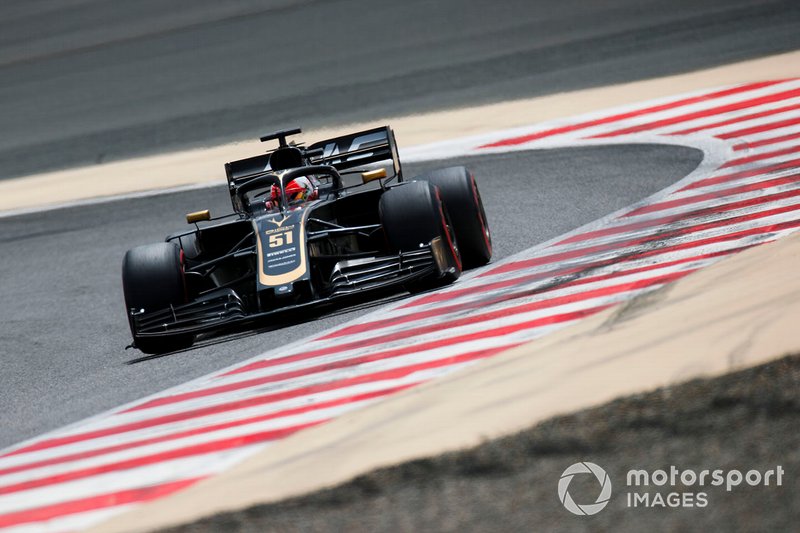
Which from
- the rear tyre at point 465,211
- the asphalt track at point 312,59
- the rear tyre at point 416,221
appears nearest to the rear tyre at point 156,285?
the rear tyre at point 416,221

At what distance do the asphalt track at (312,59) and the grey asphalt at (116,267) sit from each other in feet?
9.61

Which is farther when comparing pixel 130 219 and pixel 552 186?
pixel 130 219

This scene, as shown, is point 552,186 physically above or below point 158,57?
below

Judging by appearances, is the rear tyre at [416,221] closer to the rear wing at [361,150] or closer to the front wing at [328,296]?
the front wing at [328,296]

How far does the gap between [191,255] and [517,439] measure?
17.3 ft

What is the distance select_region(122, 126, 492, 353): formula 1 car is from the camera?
25.1ft

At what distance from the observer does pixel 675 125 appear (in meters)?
13.2

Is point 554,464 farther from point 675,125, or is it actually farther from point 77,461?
point 675,125

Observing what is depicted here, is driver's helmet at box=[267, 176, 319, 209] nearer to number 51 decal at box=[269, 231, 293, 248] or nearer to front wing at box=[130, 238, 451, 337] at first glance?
number 51 decal at box=[269, 231, 293, 248]

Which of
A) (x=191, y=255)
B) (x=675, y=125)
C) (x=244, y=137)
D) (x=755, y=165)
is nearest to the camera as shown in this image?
(x=191, y=255)

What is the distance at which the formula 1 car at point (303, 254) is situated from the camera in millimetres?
7645

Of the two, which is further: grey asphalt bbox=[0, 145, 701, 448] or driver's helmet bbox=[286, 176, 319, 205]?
driver's helmet bbox=[286, 176, 319, 205]

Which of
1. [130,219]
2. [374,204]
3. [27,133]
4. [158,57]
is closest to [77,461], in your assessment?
[374,204]

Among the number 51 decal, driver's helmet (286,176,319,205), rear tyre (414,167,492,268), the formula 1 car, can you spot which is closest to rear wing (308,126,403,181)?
the formula 1 car
